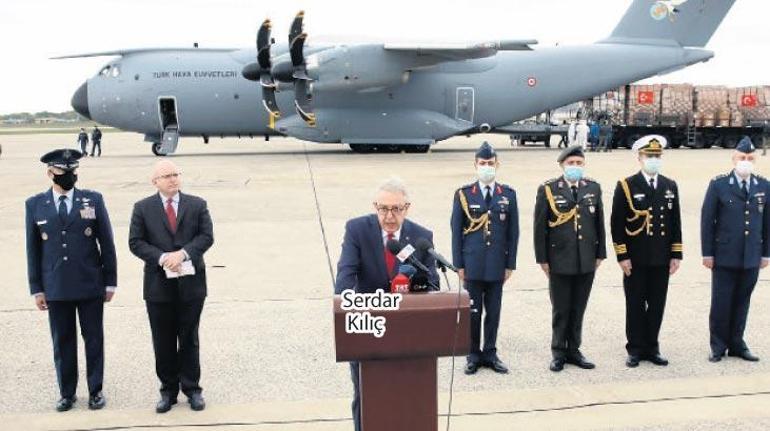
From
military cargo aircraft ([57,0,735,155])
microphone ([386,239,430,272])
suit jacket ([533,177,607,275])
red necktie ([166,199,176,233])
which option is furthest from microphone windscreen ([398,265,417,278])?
military cargo aircraft ([57,0,735,155])

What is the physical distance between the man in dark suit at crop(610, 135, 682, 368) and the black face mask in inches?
164

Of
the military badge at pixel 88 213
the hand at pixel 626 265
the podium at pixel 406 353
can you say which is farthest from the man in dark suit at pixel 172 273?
the hand at pixel 626 265

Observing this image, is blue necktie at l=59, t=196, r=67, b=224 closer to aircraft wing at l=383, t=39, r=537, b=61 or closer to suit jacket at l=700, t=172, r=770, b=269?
suit jacket at l=700, t=172, r=770, b=269

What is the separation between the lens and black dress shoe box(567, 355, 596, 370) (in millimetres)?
5227

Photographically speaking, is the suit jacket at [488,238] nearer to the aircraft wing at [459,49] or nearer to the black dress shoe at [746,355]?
the black dress shoe at [746,355]

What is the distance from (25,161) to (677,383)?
26002 mm

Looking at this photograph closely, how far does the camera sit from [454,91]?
2492 cm

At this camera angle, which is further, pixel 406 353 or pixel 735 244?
pixel 735 244

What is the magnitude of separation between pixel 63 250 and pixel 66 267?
124mm

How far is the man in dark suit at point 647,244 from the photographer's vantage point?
211 inches

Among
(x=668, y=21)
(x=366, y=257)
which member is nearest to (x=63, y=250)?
(x=366, y=257)

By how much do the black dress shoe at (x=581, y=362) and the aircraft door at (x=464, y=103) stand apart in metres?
20.4

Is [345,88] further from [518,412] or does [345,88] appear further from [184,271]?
[518,412]

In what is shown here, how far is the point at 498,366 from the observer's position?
5.16 meters
